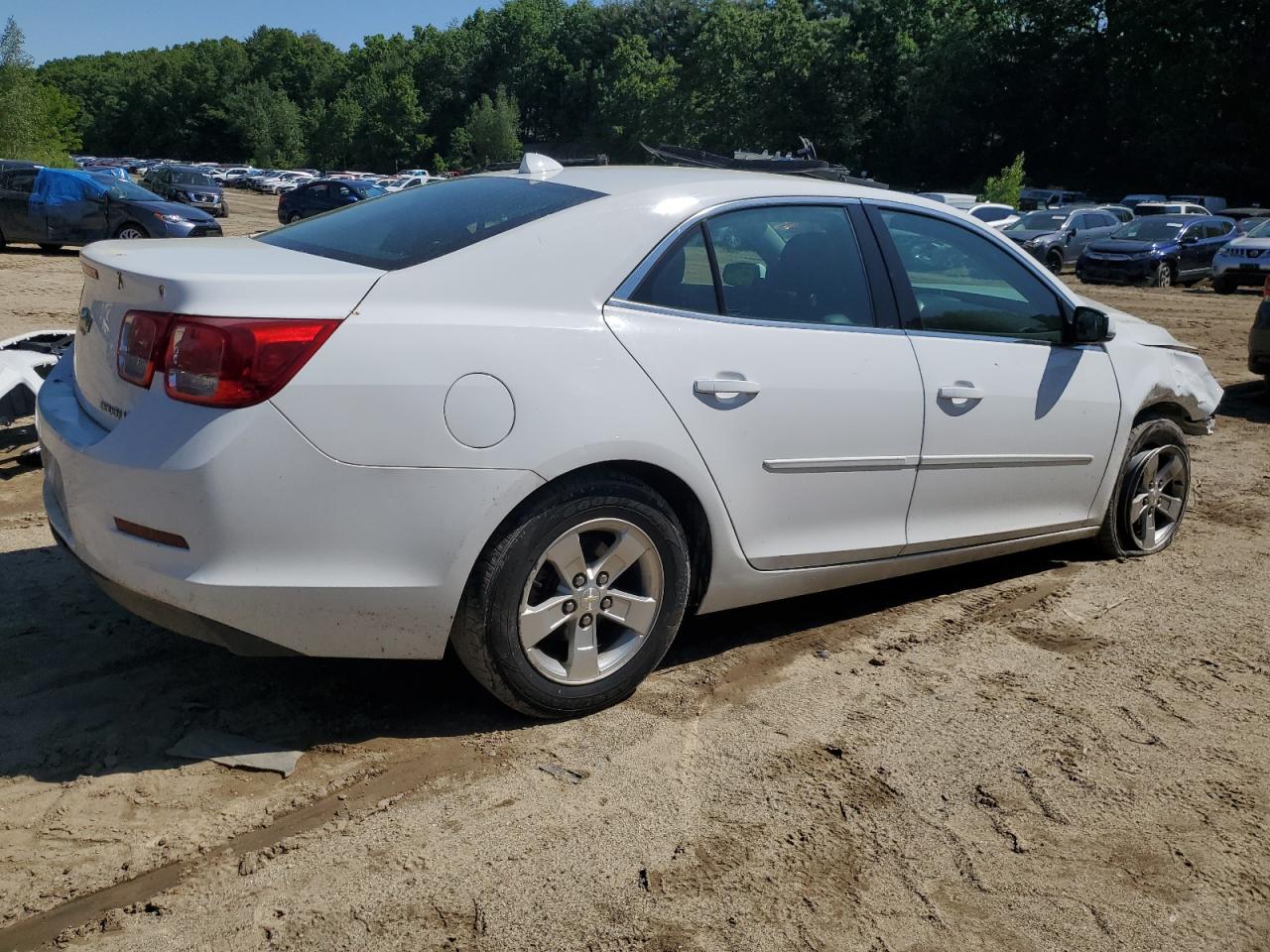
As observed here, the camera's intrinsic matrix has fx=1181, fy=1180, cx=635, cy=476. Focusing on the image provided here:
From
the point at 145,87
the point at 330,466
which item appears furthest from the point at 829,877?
the point at 145,87

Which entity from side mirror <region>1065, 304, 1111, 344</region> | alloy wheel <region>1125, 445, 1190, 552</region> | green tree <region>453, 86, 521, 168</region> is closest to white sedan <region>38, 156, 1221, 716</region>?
side mirror <region>1065, 304, 1111, 344</region>

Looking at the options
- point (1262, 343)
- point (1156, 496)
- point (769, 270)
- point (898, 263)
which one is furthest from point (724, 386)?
point (1262, 343)

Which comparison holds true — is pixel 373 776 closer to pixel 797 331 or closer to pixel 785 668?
pixel 785 668

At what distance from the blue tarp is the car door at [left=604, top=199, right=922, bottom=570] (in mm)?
19048

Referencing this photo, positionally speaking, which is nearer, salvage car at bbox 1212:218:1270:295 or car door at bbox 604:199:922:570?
car door at bbox 604:199:922:570

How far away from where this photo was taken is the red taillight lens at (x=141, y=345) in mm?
2965

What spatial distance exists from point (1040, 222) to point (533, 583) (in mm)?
25647

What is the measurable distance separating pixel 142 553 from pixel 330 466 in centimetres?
53

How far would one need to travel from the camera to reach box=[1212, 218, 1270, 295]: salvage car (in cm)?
2145

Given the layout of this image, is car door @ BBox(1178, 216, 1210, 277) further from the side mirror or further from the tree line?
the tree line

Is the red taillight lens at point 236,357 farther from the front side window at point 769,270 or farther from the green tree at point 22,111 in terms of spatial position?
the green tree at point 22,111

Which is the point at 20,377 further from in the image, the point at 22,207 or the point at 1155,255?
the point at 1155,255

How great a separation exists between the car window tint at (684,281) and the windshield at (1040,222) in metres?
24.3

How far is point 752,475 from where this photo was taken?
3604 millimetres
